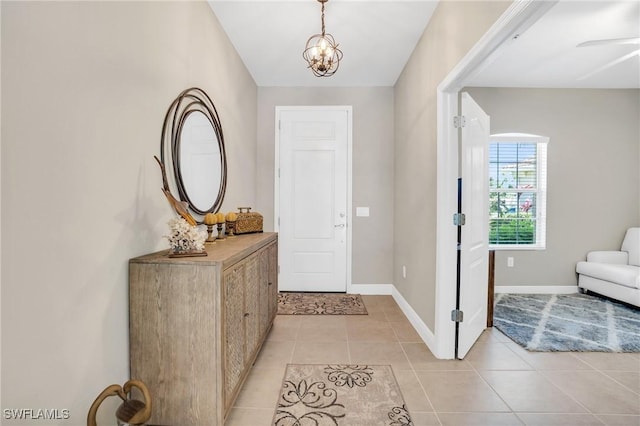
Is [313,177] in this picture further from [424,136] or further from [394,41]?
[394,41]

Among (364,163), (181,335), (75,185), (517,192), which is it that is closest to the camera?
(75,185)

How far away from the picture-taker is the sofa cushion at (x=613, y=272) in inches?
140

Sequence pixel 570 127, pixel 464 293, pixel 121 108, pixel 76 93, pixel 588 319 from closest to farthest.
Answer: pixel 76 93
pixel 121 108
pixel 464 293
pixel 588 319
pixel 570 127

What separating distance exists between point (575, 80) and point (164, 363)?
5238 mm

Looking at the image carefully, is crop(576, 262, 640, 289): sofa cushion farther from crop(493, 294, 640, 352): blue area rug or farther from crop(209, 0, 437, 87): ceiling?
crop(209, 0, 437, 87): ceiling

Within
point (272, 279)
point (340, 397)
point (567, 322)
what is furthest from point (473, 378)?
point (567, 322)

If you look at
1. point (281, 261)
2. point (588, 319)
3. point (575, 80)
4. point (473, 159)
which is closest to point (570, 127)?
point (575, 80)

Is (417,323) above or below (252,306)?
below

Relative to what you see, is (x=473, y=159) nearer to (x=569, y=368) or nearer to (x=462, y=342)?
(x=462, y=342)

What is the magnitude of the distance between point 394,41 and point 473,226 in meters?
1.90

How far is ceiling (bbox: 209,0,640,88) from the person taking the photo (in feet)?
8.42

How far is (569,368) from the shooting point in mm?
2260

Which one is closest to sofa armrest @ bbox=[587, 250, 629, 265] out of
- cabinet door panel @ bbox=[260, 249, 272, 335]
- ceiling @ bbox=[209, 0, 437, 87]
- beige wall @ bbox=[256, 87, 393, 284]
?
beige wall @ bbox=[256, 87, 393, 284]

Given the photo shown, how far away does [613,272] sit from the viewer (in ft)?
12.4
